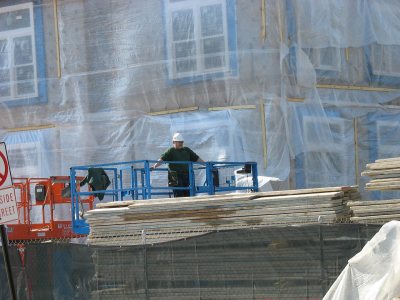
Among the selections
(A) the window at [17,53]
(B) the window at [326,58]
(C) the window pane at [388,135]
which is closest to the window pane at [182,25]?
(B) the window at [326,58]

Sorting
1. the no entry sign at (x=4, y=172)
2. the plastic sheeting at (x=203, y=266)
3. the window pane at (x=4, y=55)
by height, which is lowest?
the plastic sheeting at (x=203, y=266)

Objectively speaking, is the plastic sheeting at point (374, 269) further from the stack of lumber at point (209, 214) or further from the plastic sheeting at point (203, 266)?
the stack of lumber at point (209, 214)

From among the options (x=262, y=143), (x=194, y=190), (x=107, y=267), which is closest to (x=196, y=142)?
(x=262, y=143)

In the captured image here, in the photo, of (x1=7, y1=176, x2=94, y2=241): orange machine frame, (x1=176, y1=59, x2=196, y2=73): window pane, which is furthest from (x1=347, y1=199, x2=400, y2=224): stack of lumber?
(x1=176, y1=59, x2=196, y2=73): window pane

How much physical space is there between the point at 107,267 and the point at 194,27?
8101 millimetres

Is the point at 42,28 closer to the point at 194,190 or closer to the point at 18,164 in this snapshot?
the point at 18,164

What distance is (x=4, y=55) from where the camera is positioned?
20.1 meters

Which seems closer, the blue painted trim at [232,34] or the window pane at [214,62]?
the blue painted trim at [232,34]

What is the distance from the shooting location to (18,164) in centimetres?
1966

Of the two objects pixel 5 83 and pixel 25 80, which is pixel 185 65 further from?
pixel 5 83

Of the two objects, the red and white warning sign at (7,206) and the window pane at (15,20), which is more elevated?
the window pane at (15,20)

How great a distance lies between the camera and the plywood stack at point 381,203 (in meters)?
10.1

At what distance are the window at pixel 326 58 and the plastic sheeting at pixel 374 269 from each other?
32.6 feet

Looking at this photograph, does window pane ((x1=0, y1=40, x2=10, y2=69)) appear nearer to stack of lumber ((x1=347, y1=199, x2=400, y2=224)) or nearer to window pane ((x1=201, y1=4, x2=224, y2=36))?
window pane ((x1=201, y1=4, x2=224, y2=36))
